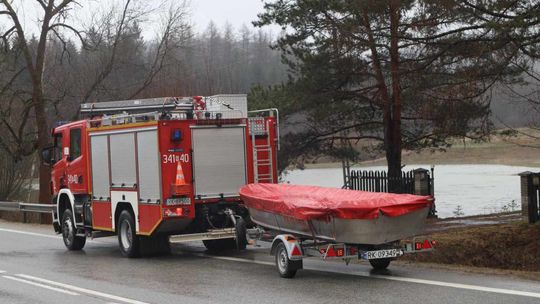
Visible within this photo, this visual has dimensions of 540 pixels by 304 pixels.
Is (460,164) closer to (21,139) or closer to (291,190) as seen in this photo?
(21,139)

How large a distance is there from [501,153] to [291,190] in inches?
2292

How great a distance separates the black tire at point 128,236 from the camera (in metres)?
14.2

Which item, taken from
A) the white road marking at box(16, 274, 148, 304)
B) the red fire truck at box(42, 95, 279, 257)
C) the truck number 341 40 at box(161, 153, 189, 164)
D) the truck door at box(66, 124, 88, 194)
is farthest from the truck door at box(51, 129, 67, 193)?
the white road marking at box(16, 274, 148, 304)

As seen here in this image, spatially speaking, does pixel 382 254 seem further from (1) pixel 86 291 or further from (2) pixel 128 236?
(2) pixel 128 236

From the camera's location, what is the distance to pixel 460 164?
223 ft

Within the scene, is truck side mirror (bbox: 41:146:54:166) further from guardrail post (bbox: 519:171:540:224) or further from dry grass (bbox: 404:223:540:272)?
guardrail post (bbox: 519:171:540:224)

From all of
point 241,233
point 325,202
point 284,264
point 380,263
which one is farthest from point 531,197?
point 284,264

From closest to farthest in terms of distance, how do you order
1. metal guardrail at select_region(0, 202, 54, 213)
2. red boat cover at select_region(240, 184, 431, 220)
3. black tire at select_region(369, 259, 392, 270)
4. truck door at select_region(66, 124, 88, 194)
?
1. red boat cover at select_region(240, 184, 431, 220)
2. black tire at select_region(369, 259, 392, 270)
3. truck door at select_region(66, 124, 88, 194)
4. metal guardrail at select_region(0, 202, 54, 213)

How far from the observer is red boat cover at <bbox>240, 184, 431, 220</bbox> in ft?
32.8

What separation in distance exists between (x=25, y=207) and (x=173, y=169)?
15363mm

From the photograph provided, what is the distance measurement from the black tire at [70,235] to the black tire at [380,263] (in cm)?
753

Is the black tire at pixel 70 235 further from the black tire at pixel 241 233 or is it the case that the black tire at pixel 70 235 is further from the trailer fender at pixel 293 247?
the trailer fender at pixel 293 247

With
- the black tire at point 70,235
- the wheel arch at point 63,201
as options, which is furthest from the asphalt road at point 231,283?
the wheel arch at point 63,201

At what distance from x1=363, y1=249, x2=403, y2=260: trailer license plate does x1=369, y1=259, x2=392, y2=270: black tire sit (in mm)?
729
